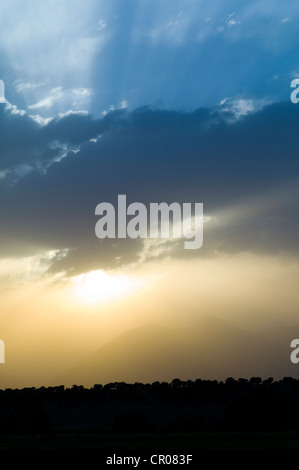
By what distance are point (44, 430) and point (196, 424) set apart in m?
37.0
